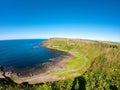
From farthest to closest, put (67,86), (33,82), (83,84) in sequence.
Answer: (33,82) → (83,84) → (67,86)

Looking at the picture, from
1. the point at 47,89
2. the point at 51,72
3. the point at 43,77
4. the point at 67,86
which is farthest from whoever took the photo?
the point at 51,72

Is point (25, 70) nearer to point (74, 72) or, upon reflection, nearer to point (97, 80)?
point (74, 72)

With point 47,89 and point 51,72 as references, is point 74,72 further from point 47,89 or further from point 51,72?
point 47,89

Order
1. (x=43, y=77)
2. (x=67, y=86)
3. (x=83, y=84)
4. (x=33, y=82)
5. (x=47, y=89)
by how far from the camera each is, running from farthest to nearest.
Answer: (x=43, y=77) < (x=33, y=82) < (x=83, y=84) < (x=67, y=86) < (x=47, y=89)

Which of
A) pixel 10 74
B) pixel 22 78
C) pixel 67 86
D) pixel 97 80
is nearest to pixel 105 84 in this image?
pixel 97 80

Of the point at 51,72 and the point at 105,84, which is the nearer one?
the point at 105,84

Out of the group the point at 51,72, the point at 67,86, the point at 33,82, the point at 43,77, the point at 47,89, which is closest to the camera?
the point at 47,89

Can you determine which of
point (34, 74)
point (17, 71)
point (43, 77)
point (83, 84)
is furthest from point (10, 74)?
point (83, 84)

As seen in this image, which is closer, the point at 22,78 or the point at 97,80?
the point at 97,80

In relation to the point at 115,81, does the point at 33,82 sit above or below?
below
